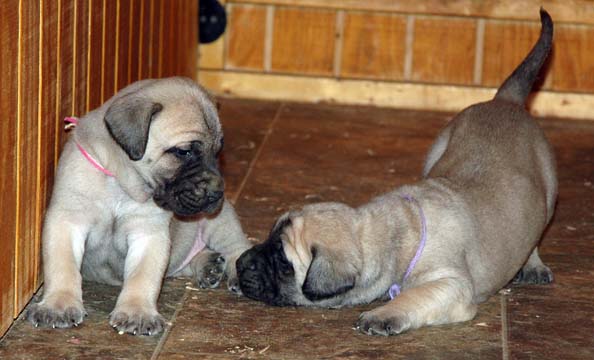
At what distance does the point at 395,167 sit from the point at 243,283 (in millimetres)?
2413

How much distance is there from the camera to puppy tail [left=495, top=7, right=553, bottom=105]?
5289 millimetres

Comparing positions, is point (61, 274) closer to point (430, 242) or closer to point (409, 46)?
point (430, 242)

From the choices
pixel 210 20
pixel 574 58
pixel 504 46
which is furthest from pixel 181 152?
pixel 574 58

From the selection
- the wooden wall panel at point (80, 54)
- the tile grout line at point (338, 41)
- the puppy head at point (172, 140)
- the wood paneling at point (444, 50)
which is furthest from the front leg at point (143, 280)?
the wood paneling at point (444, 50)

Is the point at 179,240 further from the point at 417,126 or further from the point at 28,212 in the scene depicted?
the point at 417,126

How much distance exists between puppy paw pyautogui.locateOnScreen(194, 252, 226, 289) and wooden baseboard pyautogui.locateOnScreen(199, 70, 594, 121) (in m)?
3.42

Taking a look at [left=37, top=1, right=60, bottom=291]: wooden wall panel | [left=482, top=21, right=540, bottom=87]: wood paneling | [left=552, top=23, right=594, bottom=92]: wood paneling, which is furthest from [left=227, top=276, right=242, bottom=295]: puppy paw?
[left=552, top=23, right=594, bottom=92]: wood paneling

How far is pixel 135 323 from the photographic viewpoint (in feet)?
13.4

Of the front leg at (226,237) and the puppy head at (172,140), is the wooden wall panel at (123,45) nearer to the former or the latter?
the front leg at (226,237)

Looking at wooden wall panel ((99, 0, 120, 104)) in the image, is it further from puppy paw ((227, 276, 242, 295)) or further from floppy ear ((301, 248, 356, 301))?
floppy ear ((301, 248, 356, 301))

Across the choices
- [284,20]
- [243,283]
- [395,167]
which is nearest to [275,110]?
[284,20]

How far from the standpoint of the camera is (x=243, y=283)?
4422 millimetres

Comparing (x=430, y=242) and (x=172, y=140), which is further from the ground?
(x=172, y=140)

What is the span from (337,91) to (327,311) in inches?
149
